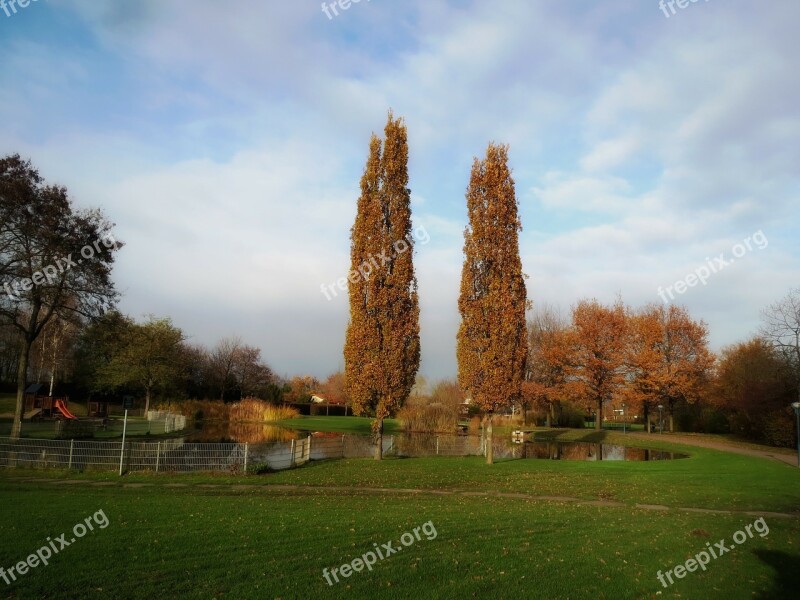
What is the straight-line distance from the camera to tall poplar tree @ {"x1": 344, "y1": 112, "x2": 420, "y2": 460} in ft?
81.4

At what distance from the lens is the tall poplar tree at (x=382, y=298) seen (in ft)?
81.4

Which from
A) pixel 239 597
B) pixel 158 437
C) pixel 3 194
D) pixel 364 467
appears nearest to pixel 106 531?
pixel 239 597

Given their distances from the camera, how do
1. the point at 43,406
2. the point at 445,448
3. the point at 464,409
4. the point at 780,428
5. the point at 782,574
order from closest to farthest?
1. the point at 782,574
2. the point at 445,448
3. the point at 780,428
4. the point at 43,406
5. the point at 464,409

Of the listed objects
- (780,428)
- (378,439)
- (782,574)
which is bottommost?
(782,574)

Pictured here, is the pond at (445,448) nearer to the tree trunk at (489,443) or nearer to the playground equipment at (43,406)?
the tree trunk at (489,443)

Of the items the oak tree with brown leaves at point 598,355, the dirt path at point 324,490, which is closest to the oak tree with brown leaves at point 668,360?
the oak tree with brown leaves at point 598,355

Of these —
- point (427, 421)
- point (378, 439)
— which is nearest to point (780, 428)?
point (427, 421)

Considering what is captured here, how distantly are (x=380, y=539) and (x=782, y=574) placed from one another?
20.4ft

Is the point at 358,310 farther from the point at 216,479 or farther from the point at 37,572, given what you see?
the point at 37,572

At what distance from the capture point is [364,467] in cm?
2131

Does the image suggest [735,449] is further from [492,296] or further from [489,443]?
[492,296]

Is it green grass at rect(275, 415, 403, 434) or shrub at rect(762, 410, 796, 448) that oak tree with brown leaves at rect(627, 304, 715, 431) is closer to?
shrub at rect(762, 410, 796, 448)

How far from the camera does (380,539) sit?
29.3ft

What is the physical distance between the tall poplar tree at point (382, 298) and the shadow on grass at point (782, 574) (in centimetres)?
1684
